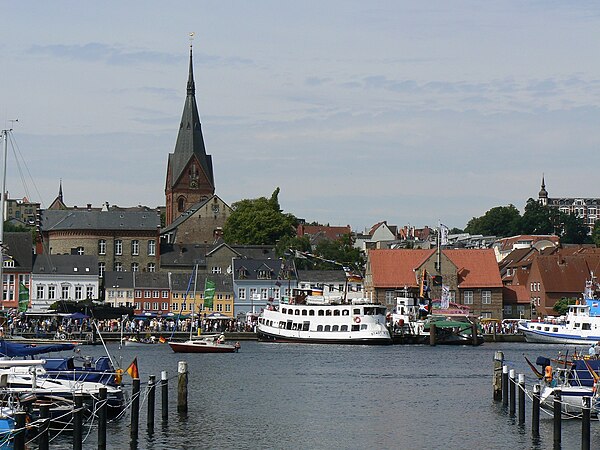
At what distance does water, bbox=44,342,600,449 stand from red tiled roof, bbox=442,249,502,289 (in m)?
48.1

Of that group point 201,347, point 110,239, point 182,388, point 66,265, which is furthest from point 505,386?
point 110,239

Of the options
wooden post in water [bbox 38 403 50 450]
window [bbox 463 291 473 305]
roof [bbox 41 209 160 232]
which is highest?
roof [bbox 41 209 160 232]

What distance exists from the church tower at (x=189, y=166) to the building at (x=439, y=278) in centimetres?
5428

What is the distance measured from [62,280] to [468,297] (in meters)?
44.8

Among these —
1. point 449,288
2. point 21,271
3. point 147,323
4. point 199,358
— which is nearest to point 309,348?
point 199,358

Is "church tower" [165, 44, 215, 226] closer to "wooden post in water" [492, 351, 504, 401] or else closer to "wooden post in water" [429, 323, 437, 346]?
"wooden post in water" [429, 323, 437, 346]

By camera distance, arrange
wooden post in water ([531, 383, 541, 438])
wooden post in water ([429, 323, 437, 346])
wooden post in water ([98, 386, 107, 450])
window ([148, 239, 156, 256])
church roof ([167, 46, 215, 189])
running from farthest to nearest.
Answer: church roof ([167, 46, 215, 189])
window ([148, 239, 156, 256])
wooden post in water ([429, 323, 437, 346])
wooden post in water ([531, 383, 541, 438])
wooden post in water ([98, 386, 107, 450])

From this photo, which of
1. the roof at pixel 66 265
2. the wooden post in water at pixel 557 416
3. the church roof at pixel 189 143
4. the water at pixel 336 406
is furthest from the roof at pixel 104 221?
the wooden post in water at pixel 557 416

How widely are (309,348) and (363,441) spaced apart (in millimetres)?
57870

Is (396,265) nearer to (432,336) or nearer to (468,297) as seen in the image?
(468,297)

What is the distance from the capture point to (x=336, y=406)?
59000 mm

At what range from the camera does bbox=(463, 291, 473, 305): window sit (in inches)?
5630

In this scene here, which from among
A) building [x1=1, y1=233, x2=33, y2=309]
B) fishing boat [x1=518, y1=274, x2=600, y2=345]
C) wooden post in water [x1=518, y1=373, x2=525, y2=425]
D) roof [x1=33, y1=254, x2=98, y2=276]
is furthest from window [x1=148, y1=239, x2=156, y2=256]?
wooden post in water [x1=518, y1=373, x2=525, y2=425]

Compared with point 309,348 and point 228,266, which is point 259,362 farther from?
point 228,266
